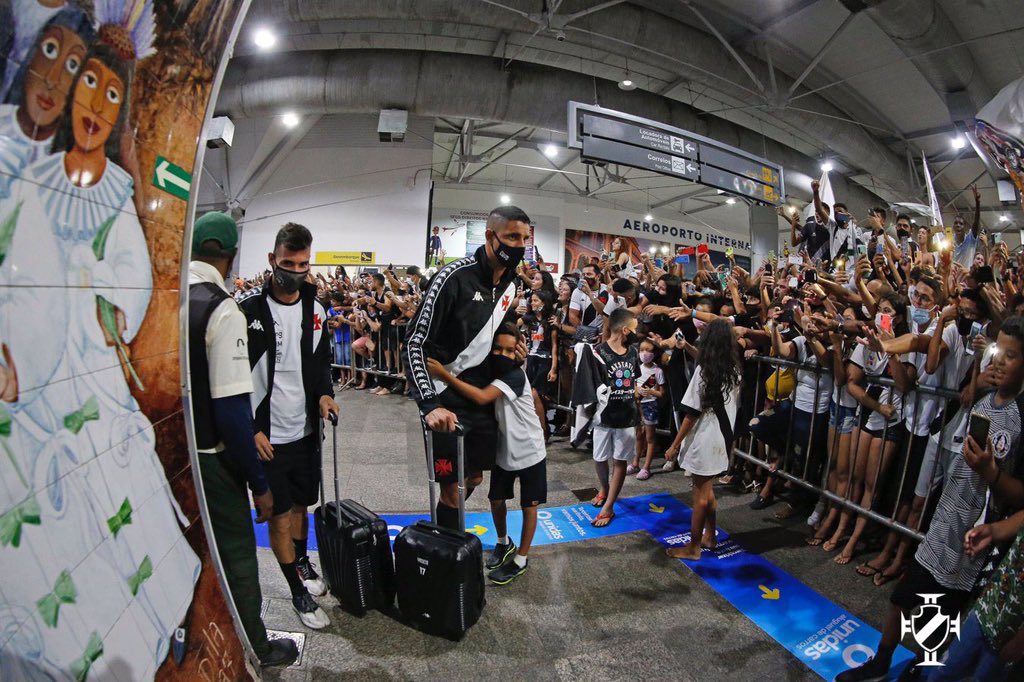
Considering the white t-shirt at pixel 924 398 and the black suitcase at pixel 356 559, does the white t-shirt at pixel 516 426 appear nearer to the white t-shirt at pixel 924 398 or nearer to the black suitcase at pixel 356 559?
the black suitcase at pixel 356 559

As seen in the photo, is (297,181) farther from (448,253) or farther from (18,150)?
(18,150)

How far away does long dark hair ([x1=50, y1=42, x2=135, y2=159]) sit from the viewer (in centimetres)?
85

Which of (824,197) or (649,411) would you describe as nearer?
(649,411)

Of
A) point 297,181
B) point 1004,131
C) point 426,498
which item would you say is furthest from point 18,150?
point 297,181

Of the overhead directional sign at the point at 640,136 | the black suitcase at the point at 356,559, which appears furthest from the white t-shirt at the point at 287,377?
the overhead directional sign at the point at 640,136

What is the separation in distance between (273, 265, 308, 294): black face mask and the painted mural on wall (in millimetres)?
1147

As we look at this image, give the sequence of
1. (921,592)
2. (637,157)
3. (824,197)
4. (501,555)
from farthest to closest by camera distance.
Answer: (637,157) < (824,197) < (501,555) < (921,592)

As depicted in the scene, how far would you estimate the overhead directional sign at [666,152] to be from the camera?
7.47m

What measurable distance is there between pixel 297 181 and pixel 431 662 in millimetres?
14986

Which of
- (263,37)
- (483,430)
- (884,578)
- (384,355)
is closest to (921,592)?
(884,578)

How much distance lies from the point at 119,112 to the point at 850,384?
419 centimetres

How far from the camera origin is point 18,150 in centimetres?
76

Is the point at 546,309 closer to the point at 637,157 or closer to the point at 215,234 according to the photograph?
the point at 637,157

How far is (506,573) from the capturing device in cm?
292
